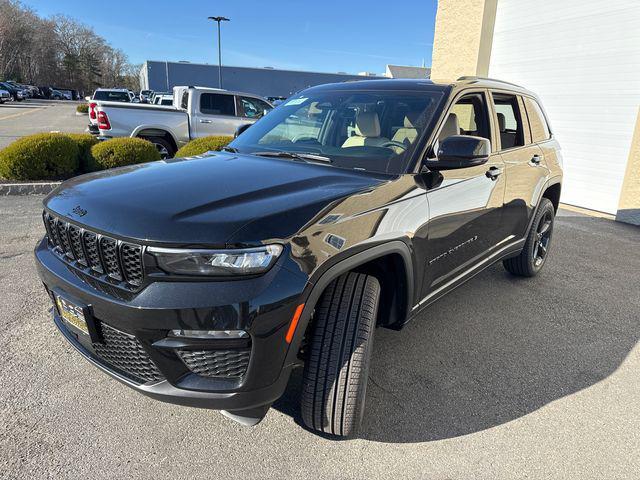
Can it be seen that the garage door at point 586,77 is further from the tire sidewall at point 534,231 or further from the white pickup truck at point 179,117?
the white pickup truck at point 179,117

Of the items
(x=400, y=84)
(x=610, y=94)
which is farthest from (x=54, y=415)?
(x=610, y=94)

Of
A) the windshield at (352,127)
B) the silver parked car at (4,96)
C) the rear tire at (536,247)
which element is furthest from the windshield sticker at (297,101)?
the silver parked car at (4,96)

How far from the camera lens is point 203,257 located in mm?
1799

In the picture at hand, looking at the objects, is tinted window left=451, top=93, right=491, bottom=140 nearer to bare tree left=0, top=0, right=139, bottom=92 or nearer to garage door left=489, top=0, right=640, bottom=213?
garage door left=489, top=0, right=640, bottom=213

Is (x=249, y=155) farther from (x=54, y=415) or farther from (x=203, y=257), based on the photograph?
(x=54, y=415)

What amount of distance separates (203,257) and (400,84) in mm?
2186

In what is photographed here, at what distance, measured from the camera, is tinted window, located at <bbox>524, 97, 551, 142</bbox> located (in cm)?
433

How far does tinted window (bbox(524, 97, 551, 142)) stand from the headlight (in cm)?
352

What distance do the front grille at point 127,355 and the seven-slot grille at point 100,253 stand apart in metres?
0.24

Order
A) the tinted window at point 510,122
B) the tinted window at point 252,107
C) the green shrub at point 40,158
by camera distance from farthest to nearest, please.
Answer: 1. the tinted window at point 252,107
2. the green shrub at point 40,158
3. the tinted window at point 510,122

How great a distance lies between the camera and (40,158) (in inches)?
323

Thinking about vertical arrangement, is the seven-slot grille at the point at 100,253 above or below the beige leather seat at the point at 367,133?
below

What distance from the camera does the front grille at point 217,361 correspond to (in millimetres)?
1844

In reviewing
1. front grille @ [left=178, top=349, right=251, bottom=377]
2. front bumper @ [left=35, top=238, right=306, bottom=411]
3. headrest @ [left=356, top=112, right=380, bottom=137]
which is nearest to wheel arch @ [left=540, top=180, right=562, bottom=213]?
headrest @ [left=356, top=112, right=380, bottom=137]
